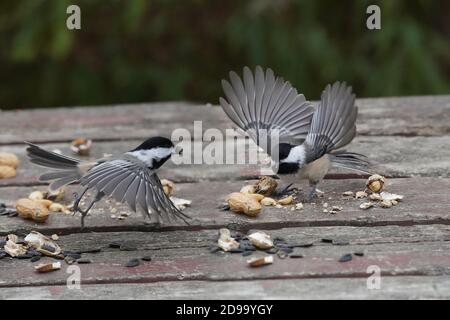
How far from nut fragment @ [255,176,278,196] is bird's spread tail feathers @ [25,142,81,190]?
49 centimetres

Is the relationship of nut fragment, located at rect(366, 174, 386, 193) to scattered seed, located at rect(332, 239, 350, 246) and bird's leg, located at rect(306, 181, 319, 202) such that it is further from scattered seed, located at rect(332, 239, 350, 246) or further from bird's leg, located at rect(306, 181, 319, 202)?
scattered seed, located at rect(332, 239, 350, 246)

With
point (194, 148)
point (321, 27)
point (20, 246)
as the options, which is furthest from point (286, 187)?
point (321, 27)

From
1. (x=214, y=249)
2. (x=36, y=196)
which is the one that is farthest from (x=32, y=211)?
(x=214, y=249)

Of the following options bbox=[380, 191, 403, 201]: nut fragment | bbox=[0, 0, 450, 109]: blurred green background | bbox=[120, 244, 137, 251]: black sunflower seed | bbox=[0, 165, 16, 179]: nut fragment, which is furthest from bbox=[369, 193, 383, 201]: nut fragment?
bbox=[0, 0, 450, 109]: blurred green background

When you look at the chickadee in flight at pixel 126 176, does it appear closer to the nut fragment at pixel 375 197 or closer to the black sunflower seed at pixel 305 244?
the black sunflower seed at pixel 305 244

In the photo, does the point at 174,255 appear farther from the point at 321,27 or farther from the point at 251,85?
the point at 321,27

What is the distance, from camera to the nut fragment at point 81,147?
9.20 feet

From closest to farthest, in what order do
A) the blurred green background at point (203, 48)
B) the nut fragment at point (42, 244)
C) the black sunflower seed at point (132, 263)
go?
1. the black sunflower seed at point (132, 263)
2. the nut fragment at point (42, 244)
3. the blurred green background at point (203, 48)

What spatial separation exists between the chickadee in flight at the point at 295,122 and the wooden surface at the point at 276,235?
0.08m

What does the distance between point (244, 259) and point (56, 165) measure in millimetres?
764

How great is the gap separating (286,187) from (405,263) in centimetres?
69

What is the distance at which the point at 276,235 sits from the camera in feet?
6.61

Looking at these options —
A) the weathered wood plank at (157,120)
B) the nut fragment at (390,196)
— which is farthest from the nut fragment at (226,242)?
the weathered wood plank at (157,120)

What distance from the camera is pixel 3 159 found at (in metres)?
2.68
